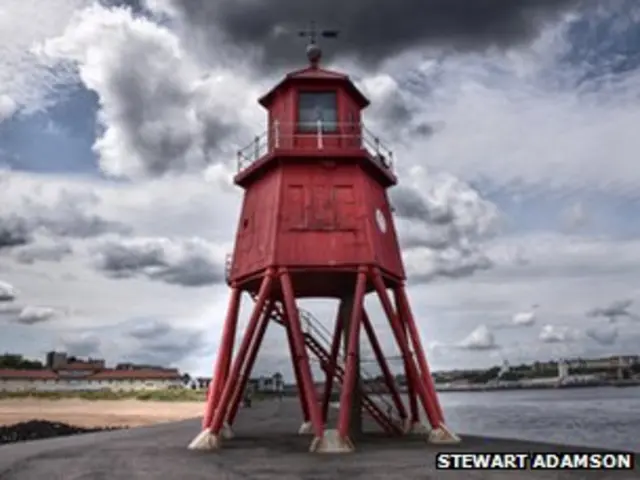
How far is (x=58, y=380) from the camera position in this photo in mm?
112625

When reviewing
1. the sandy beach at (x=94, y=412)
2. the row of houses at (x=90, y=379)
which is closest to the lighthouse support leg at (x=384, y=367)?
the sandy beach at (x=94, y=412)

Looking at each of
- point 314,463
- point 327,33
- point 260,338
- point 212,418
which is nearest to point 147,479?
point 314,463

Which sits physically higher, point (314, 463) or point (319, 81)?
point (319, 81)

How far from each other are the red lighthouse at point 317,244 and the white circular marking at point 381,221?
45mm

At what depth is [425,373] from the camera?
21297 mm

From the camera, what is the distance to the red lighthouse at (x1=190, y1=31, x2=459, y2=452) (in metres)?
20.5

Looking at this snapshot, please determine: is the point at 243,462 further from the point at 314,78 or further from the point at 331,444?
the point at 314,78

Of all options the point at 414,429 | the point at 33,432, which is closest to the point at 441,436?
the point at 414,429

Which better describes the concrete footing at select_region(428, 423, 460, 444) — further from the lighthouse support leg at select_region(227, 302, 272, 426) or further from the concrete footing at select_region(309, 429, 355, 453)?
the lighthouse support leg at select_region(227, 302, 272, 426)

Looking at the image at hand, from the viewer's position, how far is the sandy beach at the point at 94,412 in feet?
161

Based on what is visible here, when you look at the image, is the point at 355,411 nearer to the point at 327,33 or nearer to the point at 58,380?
the point at 327,33

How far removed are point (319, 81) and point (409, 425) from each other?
42.9 feet

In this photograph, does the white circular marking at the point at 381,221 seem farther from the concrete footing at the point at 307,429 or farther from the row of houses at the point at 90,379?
the row of houses at the point at 90,379

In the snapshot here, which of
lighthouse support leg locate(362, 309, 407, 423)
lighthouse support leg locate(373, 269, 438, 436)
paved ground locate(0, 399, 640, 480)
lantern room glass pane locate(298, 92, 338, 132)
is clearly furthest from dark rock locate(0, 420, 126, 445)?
lantern room glass pane locate(298, 92, 338, 132)
